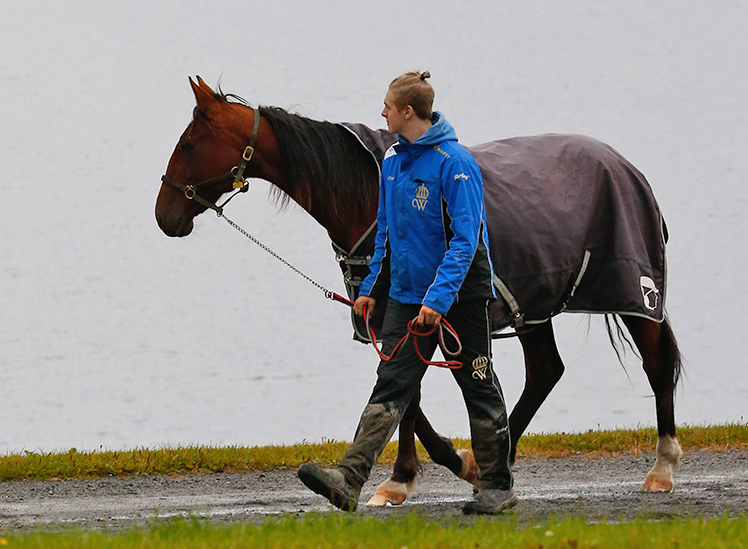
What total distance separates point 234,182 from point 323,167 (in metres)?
0.50

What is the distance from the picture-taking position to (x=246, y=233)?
19.5 feet

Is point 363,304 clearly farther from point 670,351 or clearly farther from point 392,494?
point 670,351

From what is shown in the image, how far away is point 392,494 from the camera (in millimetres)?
5738

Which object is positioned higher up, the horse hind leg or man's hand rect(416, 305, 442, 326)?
man's hand rect(416, 305, 442, 326)

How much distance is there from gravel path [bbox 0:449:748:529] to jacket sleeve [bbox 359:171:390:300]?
1119 millimetres

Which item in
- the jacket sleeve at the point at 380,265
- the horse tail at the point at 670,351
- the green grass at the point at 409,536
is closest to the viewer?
the green grass at the point at 409,536

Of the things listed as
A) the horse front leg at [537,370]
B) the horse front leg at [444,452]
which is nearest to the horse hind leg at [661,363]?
the horse front leg at [537,370]

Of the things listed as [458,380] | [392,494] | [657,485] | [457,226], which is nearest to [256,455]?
[392,494]

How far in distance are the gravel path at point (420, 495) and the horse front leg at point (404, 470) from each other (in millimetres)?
114

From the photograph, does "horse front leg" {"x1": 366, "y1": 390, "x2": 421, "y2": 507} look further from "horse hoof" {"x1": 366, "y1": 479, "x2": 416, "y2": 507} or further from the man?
the man

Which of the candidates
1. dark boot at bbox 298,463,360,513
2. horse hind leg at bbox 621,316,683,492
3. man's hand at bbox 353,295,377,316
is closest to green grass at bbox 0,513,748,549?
dark boot at bbox 298,463,360,513

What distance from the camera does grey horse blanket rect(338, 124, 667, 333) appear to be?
5.77 metres

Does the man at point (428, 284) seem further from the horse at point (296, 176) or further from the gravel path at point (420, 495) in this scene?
the horse at point (296, 176)

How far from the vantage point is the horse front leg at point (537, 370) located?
6816mm
